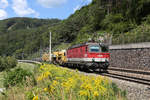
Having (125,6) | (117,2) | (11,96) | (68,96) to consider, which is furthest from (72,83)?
(117,2)

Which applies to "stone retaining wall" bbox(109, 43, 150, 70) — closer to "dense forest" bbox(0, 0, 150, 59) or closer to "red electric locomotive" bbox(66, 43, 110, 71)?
"dense forest" bbox(0, 0, 150, 59)

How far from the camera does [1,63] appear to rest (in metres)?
32.7

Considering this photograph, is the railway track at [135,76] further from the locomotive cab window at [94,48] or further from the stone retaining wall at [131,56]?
the locomotive cab window at [94,48]

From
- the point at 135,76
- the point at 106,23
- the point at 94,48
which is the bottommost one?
the point at 135,76

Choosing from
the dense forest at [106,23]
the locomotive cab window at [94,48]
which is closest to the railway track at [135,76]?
the locomotive cab window at [94,48]

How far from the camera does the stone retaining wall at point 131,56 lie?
1867 centimetres

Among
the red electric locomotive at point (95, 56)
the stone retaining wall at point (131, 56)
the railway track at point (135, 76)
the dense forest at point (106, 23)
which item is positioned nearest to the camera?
the railway track at point (135, 76)

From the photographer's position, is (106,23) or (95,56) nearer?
(95,56)

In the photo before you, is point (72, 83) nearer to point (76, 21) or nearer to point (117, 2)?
point (117, 2)

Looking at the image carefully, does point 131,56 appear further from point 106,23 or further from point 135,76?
point 106,23

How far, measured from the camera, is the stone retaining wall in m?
18.7

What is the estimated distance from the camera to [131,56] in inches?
824

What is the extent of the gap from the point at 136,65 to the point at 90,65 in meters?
5.34

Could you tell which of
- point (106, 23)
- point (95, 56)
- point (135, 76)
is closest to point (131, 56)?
point (95, 56)
